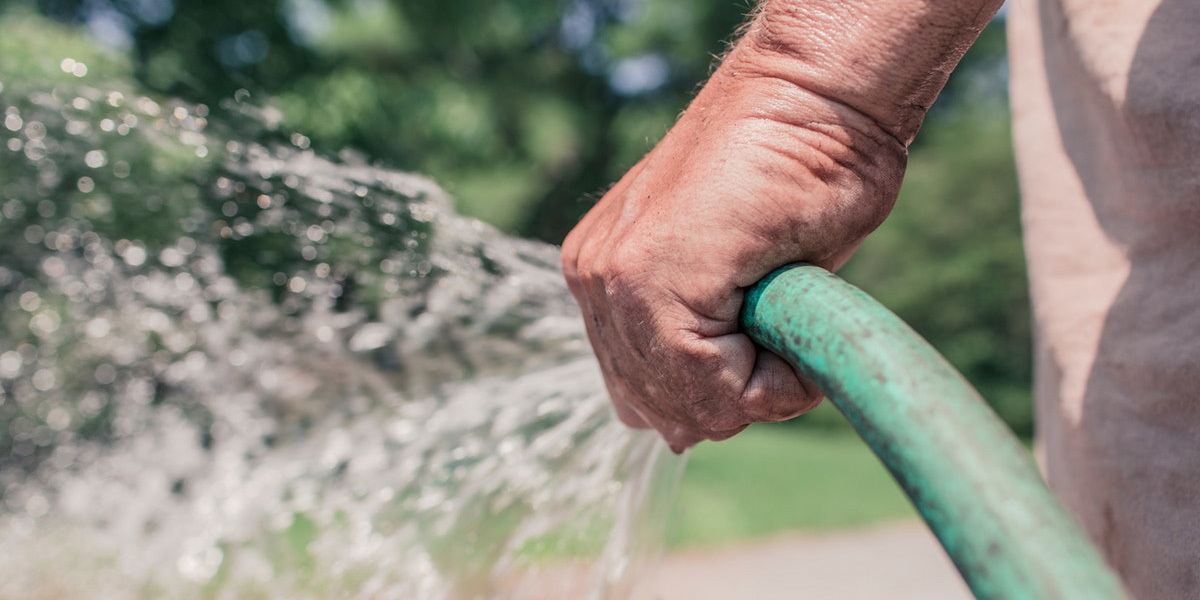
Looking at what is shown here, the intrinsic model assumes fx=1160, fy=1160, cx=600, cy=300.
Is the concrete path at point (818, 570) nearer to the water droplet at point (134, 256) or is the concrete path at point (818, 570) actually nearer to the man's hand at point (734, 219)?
the water droplet at point (134, 256)

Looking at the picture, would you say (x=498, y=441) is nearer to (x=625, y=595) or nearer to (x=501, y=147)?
(x=625, y=595)

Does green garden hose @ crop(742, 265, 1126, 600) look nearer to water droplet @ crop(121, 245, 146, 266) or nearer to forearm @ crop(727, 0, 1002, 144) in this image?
forearm @ crop(727, 0, 1002, 144)

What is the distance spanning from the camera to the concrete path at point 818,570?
6957mm

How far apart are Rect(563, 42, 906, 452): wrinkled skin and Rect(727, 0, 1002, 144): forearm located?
1cm

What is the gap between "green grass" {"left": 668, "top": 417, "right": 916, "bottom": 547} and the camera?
29.7 ft

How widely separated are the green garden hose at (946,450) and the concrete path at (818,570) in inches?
212

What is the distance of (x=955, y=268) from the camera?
16812mm

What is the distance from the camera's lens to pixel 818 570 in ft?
25.2

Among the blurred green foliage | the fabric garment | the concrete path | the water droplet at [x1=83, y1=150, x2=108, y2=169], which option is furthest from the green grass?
the fabric garment

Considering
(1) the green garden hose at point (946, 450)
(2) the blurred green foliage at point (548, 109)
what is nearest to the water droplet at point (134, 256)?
(1) the green garden hose at point (946, 450)

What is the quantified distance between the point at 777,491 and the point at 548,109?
7.25 meters

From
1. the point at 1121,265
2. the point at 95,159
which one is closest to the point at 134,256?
the point at 95,159

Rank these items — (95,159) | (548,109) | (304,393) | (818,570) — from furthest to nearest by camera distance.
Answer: (548,109) < (818,570) < (95,159) < (304,393)

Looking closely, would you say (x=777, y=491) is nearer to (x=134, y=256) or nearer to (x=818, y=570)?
(x=818, y=570)
